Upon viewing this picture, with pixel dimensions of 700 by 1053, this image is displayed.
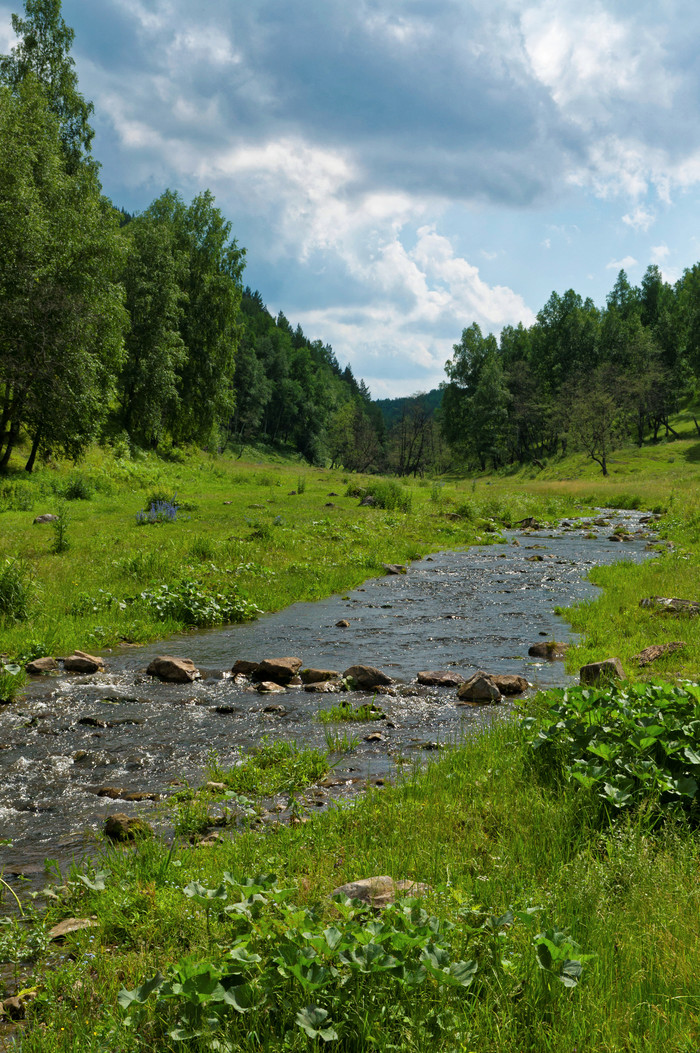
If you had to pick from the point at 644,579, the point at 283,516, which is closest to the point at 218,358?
the point at 283,516

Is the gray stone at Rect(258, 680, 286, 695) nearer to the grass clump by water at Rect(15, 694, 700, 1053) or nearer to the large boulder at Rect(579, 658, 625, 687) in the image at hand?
the large boulder at Rect(579, 658, 625, 687)

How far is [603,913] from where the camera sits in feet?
12.1

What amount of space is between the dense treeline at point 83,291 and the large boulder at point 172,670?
2521cm

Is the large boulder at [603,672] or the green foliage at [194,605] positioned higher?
the large boulder at [603,672]

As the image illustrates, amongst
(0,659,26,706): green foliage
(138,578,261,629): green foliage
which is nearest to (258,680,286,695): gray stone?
(0,659,26,706): green foliage

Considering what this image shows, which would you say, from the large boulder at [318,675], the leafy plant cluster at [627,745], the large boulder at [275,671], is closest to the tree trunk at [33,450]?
the large boulder at [275,671]

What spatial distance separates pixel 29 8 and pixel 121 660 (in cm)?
4515

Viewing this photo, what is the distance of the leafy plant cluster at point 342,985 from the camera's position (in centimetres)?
289

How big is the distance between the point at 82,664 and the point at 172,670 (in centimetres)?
156

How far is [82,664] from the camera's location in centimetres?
1061

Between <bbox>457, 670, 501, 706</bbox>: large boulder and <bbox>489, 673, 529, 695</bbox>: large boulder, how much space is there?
0.66 feet

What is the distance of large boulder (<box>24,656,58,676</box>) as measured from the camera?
407 inches

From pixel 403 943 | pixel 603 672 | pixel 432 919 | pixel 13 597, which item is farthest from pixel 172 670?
pixel 403 943

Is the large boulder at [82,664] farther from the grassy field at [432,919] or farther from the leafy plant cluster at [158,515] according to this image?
the leafy plant cluster at [158,515]
